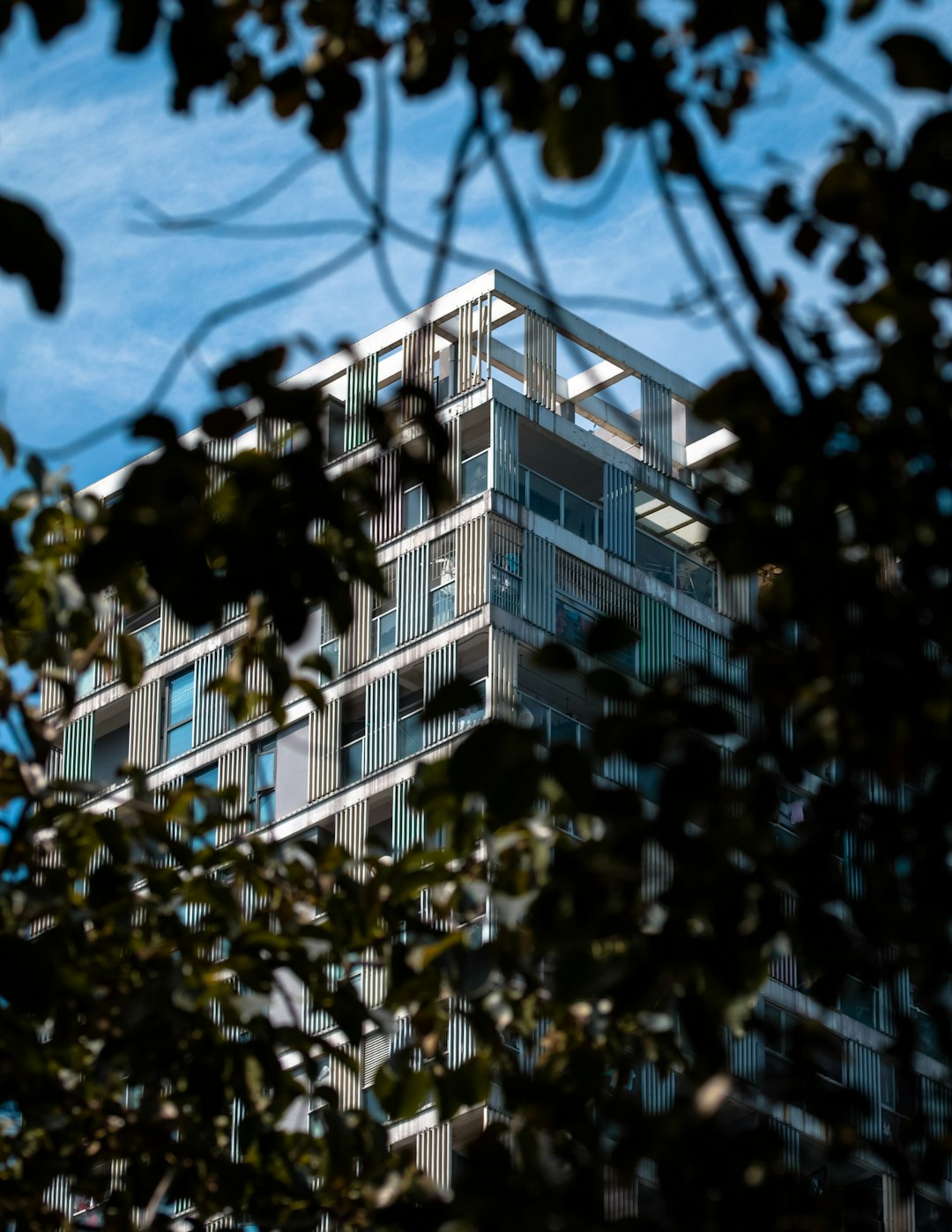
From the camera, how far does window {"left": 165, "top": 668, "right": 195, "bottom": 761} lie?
4275 centimetres

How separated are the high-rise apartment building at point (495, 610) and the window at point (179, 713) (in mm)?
47

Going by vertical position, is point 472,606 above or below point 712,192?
above

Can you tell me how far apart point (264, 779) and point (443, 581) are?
509cm

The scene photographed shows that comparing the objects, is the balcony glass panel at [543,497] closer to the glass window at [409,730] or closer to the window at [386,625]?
the window at [386,625]

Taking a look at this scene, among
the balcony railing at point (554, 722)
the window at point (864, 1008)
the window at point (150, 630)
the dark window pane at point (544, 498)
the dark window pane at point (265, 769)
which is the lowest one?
the window at point (864, 1008)

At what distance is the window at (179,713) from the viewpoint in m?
42.8

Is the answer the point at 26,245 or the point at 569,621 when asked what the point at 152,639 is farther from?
the point at 26,245

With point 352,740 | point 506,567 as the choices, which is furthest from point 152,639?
point 506,567

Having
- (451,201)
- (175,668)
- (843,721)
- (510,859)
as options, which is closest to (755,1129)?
(843,721)

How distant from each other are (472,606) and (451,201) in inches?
1311

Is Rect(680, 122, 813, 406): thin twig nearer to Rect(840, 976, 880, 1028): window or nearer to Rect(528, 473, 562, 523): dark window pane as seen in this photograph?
Rect(528, 473, 562, 523): dark window pane

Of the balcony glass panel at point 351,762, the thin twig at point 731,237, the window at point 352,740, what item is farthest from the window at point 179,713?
the thin twig at point 731,237

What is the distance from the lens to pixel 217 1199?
268 inches

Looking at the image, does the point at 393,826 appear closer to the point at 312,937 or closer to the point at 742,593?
the point at 742,593
